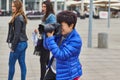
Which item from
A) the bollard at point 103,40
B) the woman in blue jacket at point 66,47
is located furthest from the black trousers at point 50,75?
the bollard at point 103,40

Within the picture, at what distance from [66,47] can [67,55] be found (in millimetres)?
90

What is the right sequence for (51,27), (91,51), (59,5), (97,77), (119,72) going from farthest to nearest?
(59,5) → (91,51) → (119,72) → (97,77) → (51,27)

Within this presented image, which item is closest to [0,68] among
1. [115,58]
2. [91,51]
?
[115,58]

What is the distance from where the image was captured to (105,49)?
17.9 meters

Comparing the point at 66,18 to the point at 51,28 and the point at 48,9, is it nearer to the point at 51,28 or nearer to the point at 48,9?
the point at 51,28

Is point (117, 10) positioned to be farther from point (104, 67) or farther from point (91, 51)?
point (104, 67)

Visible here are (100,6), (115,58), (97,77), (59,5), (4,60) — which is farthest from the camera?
(59,5)

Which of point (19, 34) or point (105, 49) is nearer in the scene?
point (19, 34)

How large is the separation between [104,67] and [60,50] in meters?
7.66

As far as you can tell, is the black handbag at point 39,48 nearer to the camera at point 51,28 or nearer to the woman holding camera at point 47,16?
the woman holding camera at point 47,16

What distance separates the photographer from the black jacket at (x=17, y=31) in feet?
28.0

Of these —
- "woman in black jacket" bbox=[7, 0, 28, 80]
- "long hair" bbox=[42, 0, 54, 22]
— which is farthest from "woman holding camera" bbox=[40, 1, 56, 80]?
"woman in black jacket" bbox=[7, 0, 28, 80]

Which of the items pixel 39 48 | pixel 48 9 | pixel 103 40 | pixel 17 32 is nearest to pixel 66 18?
pixel 39 48

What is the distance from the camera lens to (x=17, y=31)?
28.0 ft
